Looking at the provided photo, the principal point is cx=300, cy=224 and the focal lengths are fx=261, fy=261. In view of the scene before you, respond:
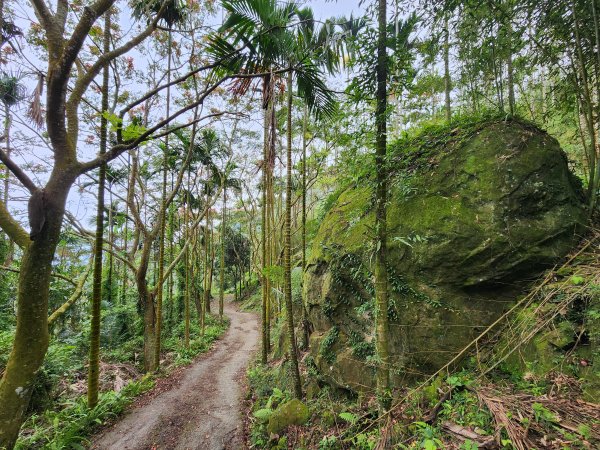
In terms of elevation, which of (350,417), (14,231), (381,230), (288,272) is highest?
(14,231)

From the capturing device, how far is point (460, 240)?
11.9 ft

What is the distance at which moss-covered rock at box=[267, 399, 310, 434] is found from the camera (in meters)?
4.20

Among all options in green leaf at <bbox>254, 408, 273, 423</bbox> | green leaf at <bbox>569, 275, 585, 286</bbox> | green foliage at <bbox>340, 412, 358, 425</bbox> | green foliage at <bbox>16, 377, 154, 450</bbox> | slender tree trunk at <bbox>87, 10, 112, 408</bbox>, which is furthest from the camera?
slender tree trunk at <bbox>87, 10, 112, 408</bbox>

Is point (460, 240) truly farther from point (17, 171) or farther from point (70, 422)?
point (70, 422)

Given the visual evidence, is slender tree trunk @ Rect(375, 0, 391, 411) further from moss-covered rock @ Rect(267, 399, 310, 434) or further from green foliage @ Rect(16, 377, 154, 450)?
green foliage @ Rect(16, 377, 154, 450)

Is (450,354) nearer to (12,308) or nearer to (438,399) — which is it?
(438,399)

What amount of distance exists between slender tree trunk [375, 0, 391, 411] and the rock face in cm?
22

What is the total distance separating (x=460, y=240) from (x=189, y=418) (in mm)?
6062

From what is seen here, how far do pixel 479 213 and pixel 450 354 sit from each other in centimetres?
197

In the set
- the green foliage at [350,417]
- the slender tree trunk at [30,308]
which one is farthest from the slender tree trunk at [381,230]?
the slender tree trunk at [30,308]

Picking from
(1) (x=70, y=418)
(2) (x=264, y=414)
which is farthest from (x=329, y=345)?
(1) (x=70, y=418)

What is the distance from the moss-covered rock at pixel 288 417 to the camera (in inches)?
165

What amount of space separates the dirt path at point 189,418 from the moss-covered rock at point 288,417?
787 millimetres

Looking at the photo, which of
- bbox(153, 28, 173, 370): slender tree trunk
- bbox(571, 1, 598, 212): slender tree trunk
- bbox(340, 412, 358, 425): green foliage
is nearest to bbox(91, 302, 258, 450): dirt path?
bbox(153, 28, 173, 370): slender tree trunk
